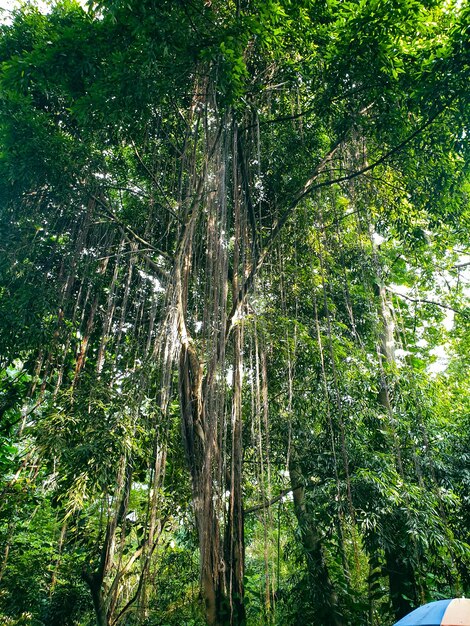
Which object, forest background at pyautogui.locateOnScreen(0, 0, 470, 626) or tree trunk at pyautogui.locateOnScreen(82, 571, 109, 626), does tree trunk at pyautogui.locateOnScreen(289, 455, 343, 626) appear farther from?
tree trunk at pyautogui.locateOnScreen(82, 571, 109, 626)

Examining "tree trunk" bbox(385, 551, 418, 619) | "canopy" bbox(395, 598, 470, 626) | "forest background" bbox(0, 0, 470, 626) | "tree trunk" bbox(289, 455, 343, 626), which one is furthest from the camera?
"tree trunk" bbox(385, 551, 418, 619)

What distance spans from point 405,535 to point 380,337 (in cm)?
219

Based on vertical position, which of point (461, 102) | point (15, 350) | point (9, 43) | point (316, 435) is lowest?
point (316, 435)

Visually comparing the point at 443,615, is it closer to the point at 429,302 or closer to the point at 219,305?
the point at 219,305

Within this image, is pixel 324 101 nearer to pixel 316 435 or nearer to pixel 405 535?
pixel 316 435

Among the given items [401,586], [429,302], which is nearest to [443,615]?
[401,586]

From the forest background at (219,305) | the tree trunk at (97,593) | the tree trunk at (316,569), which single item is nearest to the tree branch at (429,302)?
the forest background at (219,305)

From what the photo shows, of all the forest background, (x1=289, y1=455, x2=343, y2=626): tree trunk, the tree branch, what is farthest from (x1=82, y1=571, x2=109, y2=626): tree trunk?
the tree branch

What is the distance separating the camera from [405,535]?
9.82 ft

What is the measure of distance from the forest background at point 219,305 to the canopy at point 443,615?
28.3 inches

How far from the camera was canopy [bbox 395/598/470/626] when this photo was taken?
55.4 inches

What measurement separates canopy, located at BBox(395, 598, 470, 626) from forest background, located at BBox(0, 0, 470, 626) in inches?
28.3

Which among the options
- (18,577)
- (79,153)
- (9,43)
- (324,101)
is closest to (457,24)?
(324,101)

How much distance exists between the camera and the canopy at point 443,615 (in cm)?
141
